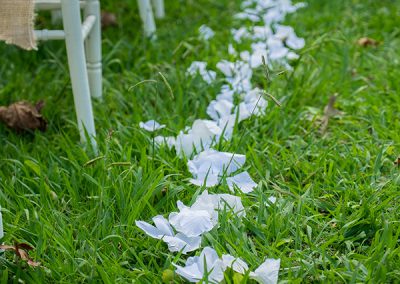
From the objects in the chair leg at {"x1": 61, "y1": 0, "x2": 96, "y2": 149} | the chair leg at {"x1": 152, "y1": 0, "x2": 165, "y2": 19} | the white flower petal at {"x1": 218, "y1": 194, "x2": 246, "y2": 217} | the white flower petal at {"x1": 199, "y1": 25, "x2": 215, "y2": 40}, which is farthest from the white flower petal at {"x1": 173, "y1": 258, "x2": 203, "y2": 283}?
the chair leg at {"x1": 152, "y1": 0, "x2": 165, "y2": 19}

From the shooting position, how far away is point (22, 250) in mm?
1510

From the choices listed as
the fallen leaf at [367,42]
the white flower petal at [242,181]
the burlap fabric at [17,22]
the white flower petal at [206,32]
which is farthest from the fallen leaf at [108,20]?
the white flower petal at [242,181]

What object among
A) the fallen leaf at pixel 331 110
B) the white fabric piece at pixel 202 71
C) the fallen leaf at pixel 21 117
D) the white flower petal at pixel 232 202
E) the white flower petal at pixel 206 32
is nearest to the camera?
the white flower petal at pixel 232 202

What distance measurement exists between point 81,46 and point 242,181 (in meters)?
0.59

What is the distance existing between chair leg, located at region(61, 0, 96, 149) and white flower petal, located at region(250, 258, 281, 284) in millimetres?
749

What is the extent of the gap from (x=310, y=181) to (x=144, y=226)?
20.3 inches

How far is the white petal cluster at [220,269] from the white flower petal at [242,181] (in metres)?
0.34

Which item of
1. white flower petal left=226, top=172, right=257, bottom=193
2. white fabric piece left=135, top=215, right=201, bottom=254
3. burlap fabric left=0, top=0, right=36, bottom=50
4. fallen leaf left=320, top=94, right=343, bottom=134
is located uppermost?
burlap fabric left=0, top=0, right=36, bottom=50

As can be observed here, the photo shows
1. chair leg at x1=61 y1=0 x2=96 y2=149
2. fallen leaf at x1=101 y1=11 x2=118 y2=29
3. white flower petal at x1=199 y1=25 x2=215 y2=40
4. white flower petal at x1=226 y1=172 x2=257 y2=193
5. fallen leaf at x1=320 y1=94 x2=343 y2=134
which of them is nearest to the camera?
white flower petal at x1=226 y1=172 x2=257 y2=193

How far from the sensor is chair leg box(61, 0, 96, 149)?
1875mm

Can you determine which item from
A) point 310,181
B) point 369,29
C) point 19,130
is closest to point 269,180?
point 310,181

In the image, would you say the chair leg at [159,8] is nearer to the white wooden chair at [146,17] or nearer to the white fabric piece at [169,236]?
the white wooden chair at [146,17]

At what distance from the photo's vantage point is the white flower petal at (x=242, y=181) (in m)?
1.76

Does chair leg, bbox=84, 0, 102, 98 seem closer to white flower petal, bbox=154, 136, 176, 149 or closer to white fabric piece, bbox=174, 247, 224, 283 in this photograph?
white flower petal, bbox=154, 136, 176, 149
